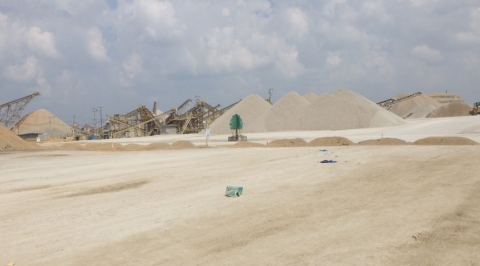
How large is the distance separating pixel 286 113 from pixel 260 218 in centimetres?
5360

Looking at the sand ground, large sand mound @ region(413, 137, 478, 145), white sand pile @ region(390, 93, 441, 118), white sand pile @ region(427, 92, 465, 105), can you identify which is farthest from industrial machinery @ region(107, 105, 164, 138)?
white sand pile @ region(427, 92, 465, 105)

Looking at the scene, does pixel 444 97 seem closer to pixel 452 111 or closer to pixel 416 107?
pixel 416 107

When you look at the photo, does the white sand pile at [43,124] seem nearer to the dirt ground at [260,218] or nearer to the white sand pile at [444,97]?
the white sand pile at [444,97]

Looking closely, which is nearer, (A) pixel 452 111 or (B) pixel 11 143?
(B) pixel 11 143

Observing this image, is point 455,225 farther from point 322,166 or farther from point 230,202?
point 322,166

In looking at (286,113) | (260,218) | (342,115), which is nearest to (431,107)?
(286,113)

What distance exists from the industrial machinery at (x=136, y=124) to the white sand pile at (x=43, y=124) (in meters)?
55.4

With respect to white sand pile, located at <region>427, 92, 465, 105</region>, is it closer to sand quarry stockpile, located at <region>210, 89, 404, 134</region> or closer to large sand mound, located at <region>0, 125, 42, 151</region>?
sand quarry stockpile, located at <region>210, 89, 404, 134</region>

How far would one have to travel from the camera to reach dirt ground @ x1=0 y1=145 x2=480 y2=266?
19.9ft

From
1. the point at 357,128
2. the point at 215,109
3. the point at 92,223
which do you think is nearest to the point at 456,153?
the point at 92,223

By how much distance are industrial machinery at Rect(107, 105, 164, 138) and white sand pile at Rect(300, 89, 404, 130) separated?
31.7 metres

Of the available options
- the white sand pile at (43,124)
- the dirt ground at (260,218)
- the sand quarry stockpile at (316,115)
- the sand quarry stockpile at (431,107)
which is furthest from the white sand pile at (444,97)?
the dirt ground at (260,218)

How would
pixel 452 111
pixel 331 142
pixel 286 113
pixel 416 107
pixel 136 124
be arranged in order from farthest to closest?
1. pixel 416 107
2. pixel 452 111
3. pixel 136 124
4. pixel 286 113
5. pixel 331 142

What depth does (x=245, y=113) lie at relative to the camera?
68.1m
